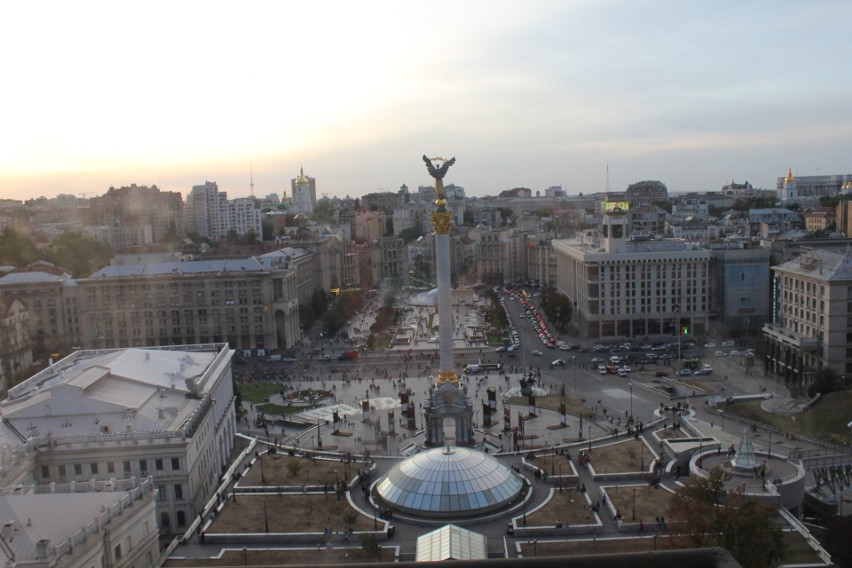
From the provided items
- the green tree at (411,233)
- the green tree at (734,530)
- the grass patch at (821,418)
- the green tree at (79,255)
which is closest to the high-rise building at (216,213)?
the green tree at (411,233)

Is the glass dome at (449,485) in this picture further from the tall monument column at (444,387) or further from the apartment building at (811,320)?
the apartment building at (811,320)

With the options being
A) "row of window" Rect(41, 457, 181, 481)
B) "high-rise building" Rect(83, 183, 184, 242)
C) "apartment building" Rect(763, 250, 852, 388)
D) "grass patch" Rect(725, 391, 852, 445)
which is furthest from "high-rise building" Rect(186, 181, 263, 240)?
"row of window" Rect(41, 457, 181, 481)

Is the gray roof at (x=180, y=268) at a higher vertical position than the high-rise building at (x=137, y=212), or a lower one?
lower

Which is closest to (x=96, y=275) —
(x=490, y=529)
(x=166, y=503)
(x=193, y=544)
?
(x=166, y=503)

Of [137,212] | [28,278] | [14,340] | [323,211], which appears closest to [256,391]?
[14,340]

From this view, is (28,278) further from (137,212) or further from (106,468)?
(137,212)

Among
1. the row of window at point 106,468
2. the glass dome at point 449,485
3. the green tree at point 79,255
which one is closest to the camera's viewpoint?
the glass dome at point 449,485

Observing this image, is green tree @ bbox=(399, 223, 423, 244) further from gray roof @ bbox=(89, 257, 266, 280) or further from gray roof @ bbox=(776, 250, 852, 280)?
gray roof @ bbox=(776, 250, 852, 280)
